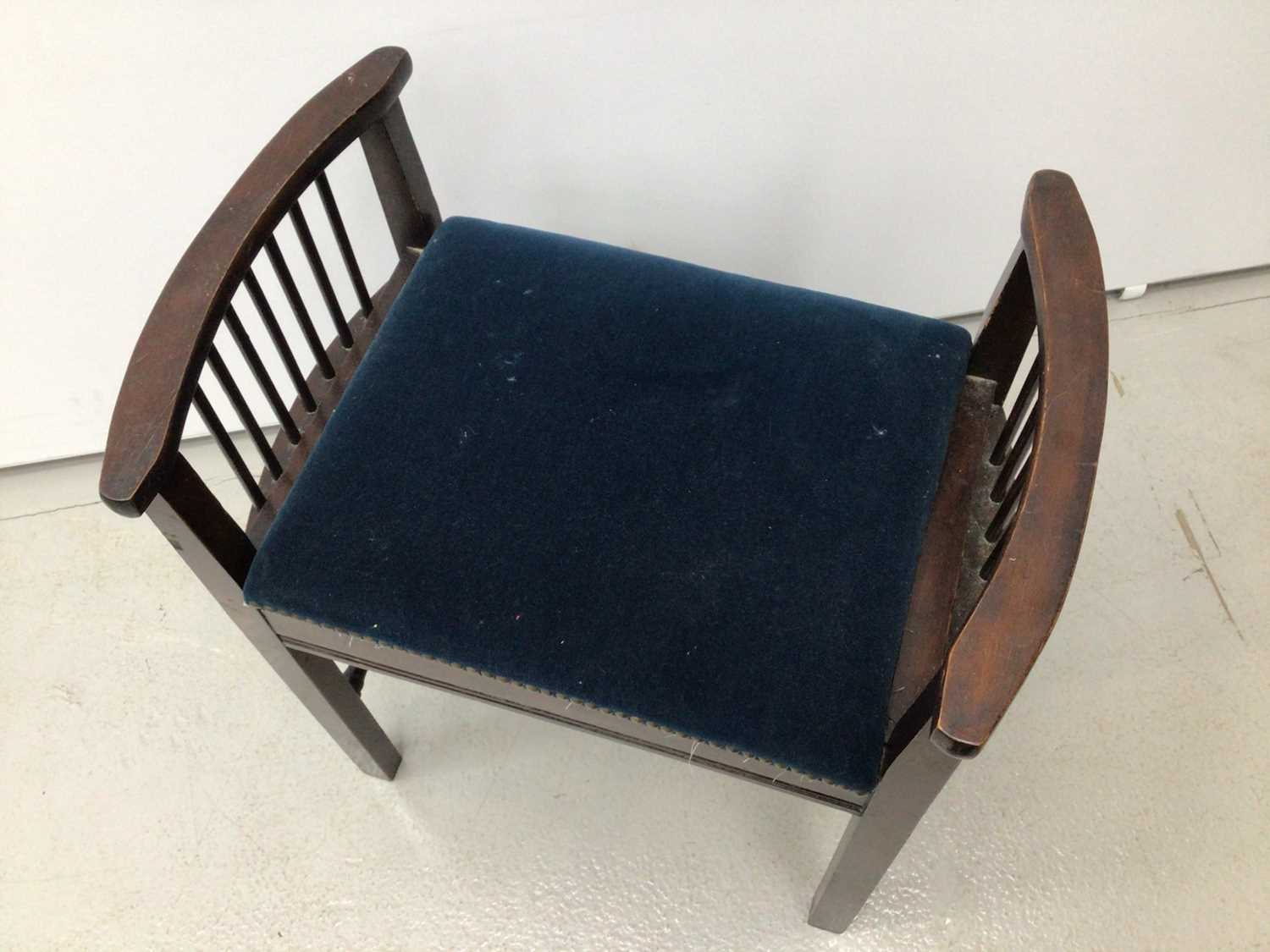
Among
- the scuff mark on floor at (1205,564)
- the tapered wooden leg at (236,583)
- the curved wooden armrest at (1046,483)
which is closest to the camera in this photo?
the curved wooden armrest at (1046,483)

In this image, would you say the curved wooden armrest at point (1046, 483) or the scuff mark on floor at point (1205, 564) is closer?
the curved wooden armrest at point (1046, 483)

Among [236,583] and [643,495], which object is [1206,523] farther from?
[236,583]

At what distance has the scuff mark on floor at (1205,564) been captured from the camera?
135 centimetres

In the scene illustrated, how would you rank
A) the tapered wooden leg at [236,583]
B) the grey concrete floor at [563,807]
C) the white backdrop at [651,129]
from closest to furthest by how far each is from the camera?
the tapered wooden leg at [236,583] → the white backdrop at [651,129] → the grey concrete floor at [563,807]

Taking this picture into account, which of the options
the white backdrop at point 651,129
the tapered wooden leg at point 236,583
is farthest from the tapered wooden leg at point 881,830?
the white backdrop at point 651,129

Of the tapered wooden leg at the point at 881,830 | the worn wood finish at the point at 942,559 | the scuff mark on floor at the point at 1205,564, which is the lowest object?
the scuff mark on floor at the point at 1205,564

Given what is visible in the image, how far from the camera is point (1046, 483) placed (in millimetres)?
667

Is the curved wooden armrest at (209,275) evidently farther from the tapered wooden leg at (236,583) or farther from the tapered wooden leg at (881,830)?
the tapered wooden leg at (881,830)

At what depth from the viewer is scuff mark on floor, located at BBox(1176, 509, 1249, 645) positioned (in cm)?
135

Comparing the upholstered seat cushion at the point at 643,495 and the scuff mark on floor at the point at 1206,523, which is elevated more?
the upholstered seat cushion at the point at 643,495

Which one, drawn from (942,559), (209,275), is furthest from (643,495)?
(209,275)

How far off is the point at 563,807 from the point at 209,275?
31.1 inches

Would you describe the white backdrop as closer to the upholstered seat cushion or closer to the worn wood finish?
the upholstered seat cushion

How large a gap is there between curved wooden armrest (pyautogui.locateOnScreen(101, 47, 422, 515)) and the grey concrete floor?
68cm
